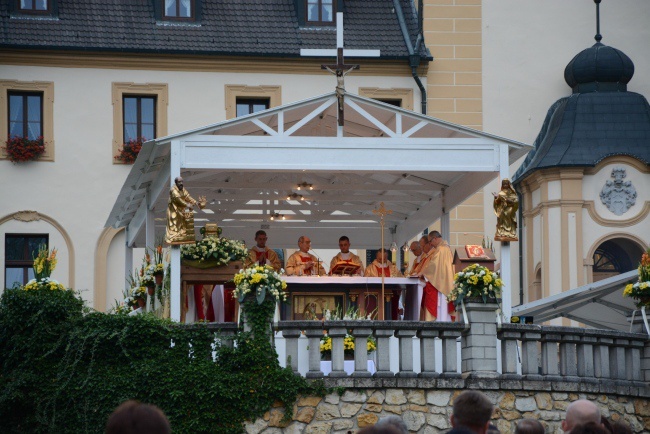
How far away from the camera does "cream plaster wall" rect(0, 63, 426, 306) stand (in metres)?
33.2

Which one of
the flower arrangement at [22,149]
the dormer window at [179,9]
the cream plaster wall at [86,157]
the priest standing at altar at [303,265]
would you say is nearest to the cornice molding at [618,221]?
the cream plaster wall at [86,157]

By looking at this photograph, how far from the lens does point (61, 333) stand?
60.7 feet

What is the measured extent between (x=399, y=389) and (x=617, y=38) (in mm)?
20501

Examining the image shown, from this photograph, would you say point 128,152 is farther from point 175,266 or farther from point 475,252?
point 475,252

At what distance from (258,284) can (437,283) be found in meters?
4.21

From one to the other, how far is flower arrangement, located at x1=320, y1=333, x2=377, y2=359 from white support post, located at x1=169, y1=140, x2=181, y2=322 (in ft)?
6.91

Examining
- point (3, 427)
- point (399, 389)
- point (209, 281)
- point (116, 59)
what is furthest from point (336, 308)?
Result: point (116, 59)

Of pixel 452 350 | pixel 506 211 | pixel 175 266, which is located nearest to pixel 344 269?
pixel 506 211

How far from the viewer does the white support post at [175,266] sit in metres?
19.6

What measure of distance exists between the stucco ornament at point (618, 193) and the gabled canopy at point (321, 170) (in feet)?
25.4

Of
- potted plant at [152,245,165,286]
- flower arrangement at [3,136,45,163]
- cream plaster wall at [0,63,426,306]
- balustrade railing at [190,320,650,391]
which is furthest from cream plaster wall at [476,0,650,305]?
balustrade railing at [190,320,650,391]

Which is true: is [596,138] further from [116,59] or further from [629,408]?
[629,408]

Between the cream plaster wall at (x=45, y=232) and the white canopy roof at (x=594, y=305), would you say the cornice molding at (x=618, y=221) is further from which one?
the cream plaster wall at (x=45, y=232)

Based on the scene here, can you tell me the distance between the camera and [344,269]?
921 inches
